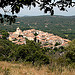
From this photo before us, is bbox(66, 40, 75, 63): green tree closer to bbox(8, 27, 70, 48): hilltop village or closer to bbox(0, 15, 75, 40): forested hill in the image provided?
bbox(8, 27, 70, 48): hilltop village

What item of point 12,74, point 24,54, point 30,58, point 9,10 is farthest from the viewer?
point 24,54

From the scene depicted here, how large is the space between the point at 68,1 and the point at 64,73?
202 centimetres

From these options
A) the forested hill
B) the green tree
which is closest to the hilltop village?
the forested hill

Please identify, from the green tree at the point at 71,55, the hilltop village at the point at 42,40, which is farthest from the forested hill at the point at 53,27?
the green tree at the point at 71,55

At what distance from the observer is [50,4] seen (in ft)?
8.76

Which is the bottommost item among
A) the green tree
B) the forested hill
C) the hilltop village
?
the forested hill

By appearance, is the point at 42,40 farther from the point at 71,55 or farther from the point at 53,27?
the point at 53,27

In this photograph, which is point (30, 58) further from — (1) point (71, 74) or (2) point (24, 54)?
(1) point (71, 74)

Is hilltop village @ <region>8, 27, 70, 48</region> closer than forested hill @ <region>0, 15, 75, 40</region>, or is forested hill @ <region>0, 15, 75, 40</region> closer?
hilltop village @ <region>8, 27, 70, 48</region>

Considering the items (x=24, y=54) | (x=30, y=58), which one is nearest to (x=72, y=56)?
(x=30, y=58)

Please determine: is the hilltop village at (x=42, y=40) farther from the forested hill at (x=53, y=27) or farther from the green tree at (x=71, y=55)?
the green tree at (x=71, y=55)

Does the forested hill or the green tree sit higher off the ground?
the green tree

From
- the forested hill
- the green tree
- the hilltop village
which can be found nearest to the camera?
the green tree

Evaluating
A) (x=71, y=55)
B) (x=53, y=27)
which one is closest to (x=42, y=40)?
(x=71, y=55)
